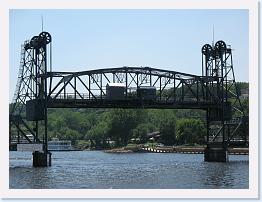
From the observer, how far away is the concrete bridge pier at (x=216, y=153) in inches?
1457

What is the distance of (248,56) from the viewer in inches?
547

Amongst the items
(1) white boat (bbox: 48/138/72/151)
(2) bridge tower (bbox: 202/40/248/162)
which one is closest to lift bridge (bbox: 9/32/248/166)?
(2) bridge tower (bbox: 202/40/248/162)

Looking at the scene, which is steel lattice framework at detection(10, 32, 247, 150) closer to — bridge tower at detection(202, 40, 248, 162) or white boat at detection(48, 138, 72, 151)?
bridge tower at detection(202, 40, 248, 162)

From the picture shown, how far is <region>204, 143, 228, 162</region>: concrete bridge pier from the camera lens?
121ft

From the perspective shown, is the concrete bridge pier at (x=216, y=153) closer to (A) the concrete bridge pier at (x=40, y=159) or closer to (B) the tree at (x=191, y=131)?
(A) the concrete bridge pier at (x=40, y=159)

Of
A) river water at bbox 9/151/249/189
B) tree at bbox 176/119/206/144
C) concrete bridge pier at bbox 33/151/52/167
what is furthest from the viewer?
tree at bbox 176/119/206/144

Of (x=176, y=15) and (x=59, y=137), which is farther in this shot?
(x=59, y=137)

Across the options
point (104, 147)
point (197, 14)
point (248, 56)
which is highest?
point (197, 14)

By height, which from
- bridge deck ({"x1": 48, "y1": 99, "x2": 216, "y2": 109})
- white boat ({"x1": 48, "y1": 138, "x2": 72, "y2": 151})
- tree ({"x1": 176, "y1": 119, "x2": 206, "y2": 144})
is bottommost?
white boat ({"x1": 48, "y1": 138, "x2": 72, "y2": 151})

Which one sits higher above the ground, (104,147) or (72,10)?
(72,10)

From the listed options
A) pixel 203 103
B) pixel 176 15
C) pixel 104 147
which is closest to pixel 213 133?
pixel 203 103

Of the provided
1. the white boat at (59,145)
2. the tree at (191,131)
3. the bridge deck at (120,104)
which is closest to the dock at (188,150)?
the tree at (191,131)
